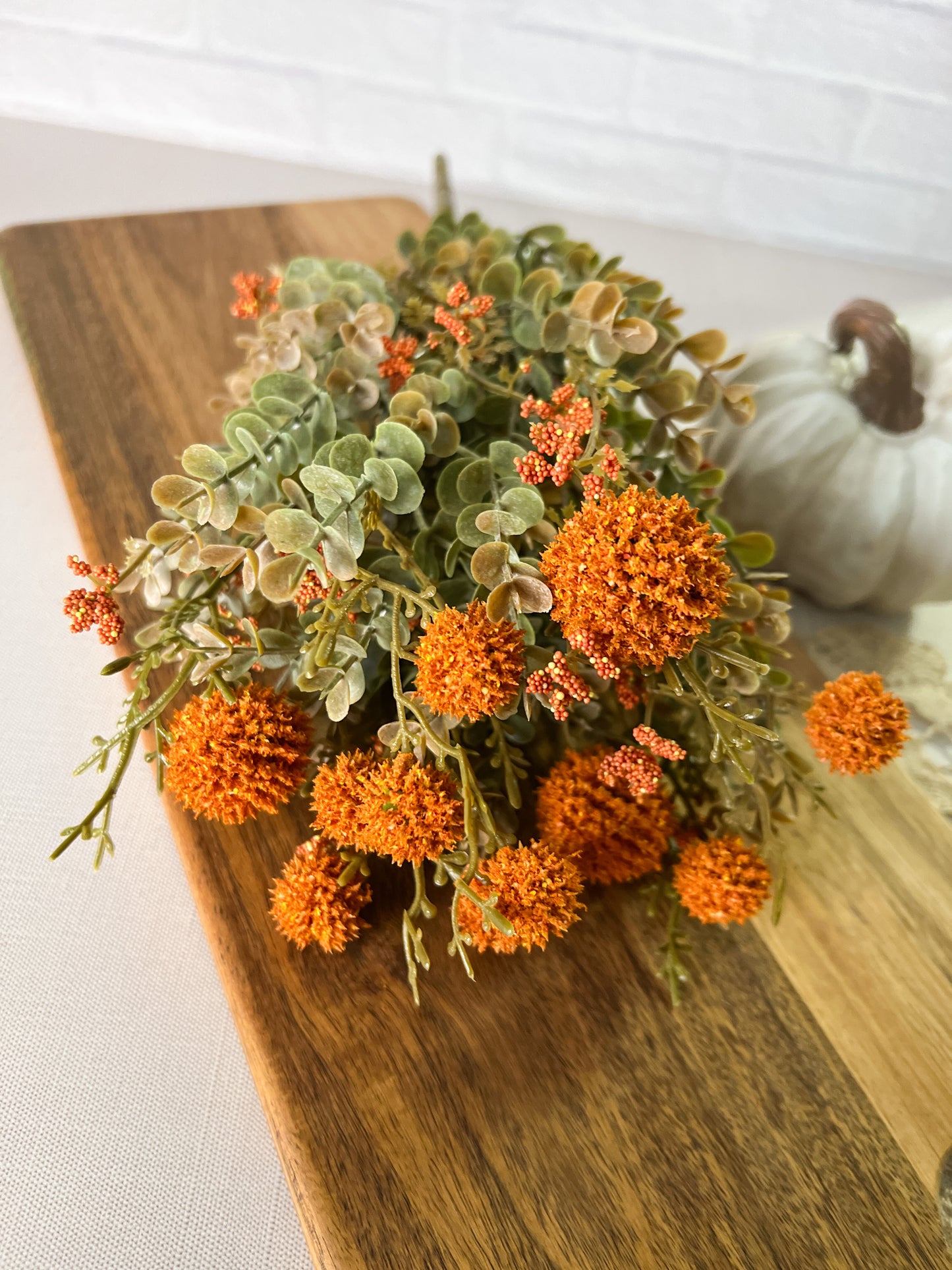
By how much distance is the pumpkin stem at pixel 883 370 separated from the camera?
591 millimetres

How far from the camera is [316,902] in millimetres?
Result: 399

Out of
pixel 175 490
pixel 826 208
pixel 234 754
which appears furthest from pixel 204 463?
pixel 826 208

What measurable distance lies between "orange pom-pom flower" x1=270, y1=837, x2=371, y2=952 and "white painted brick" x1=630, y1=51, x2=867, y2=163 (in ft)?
3.57

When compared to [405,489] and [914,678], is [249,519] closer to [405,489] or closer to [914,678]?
[405,489]

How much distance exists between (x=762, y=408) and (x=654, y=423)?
16 centimetres

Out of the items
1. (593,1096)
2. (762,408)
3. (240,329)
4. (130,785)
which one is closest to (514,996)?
(593,1096)

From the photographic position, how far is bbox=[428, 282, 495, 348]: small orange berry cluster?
45 cm

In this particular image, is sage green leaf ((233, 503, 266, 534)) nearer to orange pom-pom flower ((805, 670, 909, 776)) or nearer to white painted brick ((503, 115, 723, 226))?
orange pom-pom flower ((805, 670, 909, 776))

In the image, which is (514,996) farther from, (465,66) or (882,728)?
(465,66)

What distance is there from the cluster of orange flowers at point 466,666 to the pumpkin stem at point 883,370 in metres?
0.39

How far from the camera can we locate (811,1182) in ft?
1.25

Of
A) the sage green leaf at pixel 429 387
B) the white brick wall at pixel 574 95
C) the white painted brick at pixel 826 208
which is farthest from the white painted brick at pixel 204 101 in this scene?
the sage green leaf at pixel 429 387

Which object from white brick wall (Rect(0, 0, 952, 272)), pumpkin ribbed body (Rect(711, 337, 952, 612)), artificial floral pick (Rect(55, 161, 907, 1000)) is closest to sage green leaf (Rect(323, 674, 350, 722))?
artificial floral pick (Rect(55, 161, 907, 1000))

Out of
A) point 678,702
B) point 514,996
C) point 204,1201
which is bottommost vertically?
point 204,1201
